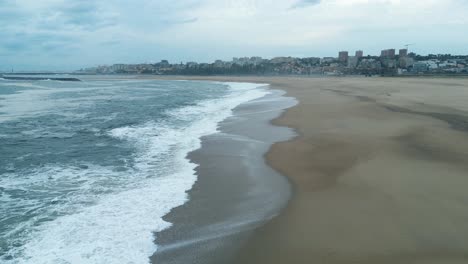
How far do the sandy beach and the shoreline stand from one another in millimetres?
278

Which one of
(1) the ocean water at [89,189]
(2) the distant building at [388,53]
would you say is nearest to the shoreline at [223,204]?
(1) the ocean water at [89,189]

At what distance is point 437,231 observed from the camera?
5.21 m

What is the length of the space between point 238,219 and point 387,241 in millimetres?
2239

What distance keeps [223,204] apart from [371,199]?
2.67m

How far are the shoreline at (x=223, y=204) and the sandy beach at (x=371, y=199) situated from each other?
0.28 meters

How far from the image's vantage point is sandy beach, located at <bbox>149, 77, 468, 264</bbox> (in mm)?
4738

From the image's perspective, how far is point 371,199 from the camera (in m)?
6.43

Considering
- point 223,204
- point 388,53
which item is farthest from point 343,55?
point 223,204

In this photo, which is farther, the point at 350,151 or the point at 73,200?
the point at 350,151

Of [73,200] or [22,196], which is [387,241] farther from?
[22,196]

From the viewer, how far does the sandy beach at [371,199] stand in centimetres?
474

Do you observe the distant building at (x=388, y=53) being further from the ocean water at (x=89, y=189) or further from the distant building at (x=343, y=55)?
the ocean water at (x=89, y=189)

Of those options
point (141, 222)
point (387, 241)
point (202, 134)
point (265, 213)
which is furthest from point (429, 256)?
point (202, 134)

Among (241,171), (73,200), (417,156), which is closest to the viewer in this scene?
(73,200)
